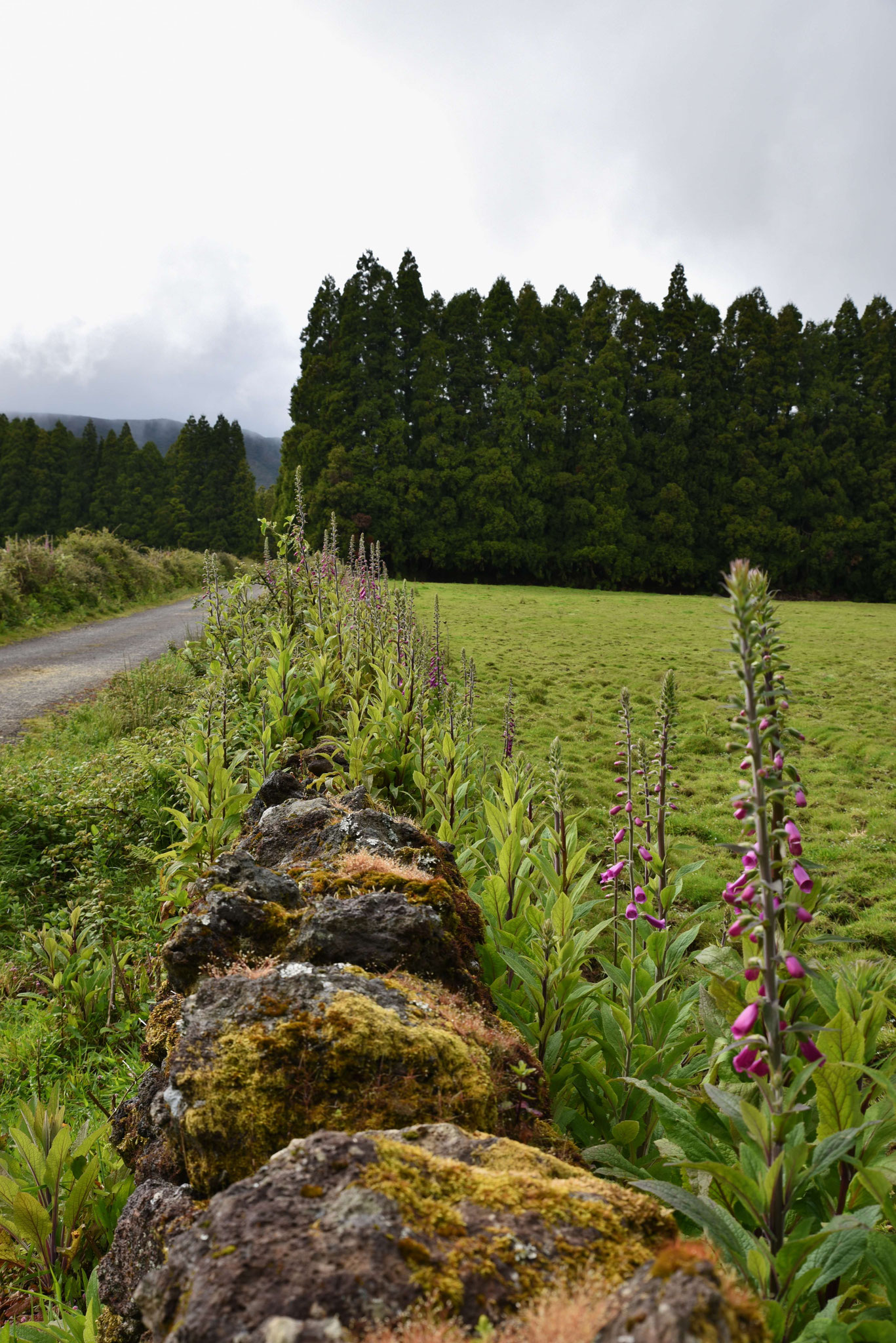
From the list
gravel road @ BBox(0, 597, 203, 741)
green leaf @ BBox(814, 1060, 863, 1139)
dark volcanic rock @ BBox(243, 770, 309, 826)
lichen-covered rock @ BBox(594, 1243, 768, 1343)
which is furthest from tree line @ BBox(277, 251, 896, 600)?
lichen-covered rock @ BBox(594, 1243, 768, 1343)

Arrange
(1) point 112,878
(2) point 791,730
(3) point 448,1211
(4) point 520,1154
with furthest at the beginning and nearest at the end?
(1) point 112,878
(2) point 791,730
(4) point 520,1154
(3) point 448,1211

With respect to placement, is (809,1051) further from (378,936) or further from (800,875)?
(378,936)

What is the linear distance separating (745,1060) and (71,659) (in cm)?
1302

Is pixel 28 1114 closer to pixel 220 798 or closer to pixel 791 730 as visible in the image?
pixel 220 798

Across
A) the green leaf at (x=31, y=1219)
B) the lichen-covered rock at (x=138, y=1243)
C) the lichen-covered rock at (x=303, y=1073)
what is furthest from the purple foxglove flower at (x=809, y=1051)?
the green leaf at (x=31, y=1219)

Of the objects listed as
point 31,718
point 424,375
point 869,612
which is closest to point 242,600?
point 31,718

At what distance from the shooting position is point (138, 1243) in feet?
4.73

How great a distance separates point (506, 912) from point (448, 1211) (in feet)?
6.21

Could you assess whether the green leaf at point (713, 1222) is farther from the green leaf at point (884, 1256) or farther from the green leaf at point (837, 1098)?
the green leaf at point (837, 1098)

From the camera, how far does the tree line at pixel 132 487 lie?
154 feet

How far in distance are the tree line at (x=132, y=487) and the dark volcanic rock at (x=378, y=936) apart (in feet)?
158

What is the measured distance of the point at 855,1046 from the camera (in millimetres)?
1568

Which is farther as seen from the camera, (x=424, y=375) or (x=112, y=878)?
(x=424, y=375)

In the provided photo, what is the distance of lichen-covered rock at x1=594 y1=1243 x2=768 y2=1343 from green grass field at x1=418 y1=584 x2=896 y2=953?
0.81 m
